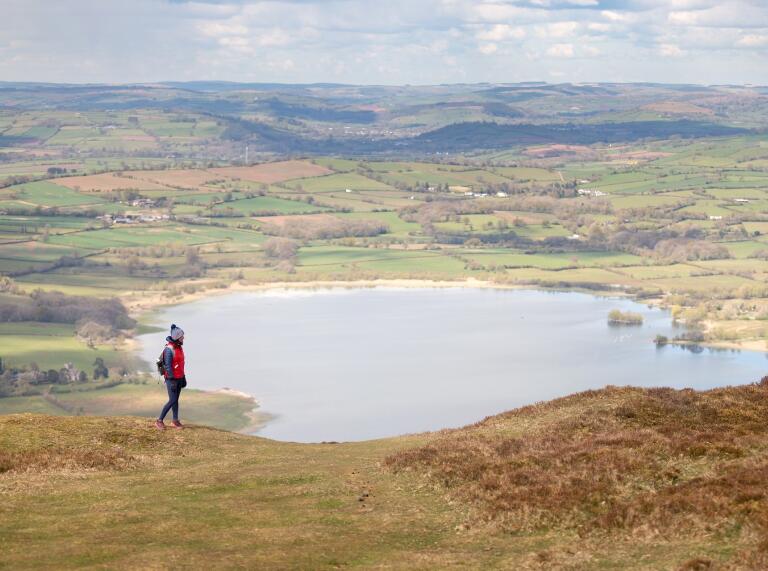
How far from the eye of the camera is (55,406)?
112 metres

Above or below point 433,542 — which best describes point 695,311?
below

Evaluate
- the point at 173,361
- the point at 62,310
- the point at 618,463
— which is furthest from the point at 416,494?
the point at 62,310

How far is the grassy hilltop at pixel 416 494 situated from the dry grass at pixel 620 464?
0.06 meters

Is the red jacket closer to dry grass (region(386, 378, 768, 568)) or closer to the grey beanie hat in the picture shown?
the grey beanie hat

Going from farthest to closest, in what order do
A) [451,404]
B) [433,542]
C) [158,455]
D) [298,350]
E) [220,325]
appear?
[220,325] < [298,350] < [451,404] < [158,455] < [433,542]

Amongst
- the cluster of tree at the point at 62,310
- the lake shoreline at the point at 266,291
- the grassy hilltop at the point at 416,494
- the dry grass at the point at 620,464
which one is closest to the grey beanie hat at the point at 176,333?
the grassy hilltop at the point at 416,494

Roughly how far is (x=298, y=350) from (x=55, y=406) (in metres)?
38.9

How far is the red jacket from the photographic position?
3275 cm

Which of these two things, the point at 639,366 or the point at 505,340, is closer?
the point at 639,366

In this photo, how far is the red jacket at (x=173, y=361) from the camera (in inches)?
1289

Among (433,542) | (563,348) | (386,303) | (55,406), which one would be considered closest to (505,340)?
(563,348)

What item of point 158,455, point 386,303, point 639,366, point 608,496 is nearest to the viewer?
point 608,496

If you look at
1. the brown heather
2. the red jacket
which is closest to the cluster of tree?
the red jacket

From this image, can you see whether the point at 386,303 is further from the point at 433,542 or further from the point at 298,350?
the point at 433,542
